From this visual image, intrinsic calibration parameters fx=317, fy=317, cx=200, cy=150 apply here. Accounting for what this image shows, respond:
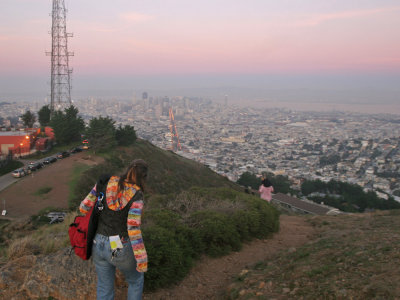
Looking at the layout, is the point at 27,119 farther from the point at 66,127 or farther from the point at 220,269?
the point at 220,269

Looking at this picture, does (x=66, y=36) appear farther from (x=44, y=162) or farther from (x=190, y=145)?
(x=190, y=145)

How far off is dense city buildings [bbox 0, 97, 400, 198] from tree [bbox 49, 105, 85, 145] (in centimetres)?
1602

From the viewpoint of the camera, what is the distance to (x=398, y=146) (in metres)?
50.4

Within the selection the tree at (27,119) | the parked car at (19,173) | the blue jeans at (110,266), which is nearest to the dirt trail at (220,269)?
the blue jeans at (110,266)

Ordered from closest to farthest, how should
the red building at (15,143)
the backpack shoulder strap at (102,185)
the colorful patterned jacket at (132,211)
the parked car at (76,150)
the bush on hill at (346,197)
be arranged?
the colorful patterned jacket at (132,211) < the backpack shoulder strap at (102,185) < the red building at (15,143) < the parked car at (76,150) < the bush on hill at (346,197)

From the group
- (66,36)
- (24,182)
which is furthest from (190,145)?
(24,182)

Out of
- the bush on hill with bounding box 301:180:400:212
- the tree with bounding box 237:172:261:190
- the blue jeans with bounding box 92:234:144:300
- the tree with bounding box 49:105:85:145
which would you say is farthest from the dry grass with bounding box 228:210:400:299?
→ the tree with bounding box 237:172:261:190

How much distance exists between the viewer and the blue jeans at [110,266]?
224cm

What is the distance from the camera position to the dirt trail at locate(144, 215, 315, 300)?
3.48 m

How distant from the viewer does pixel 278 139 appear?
190 feet

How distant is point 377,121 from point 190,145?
52234mm

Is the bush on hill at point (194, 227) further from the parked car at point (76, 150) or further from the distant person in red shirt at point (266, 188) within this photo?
the parked car at point (76, 150)

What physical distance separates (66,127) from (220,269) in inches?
819

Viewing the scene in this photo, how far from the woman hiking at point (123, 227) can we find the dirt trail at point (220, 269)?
4.31ft
